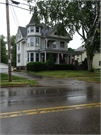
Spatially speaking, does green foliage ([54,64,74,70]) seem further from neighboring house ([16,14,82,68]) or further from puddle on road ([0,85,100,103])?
puddle on road ([0,85,100,103])

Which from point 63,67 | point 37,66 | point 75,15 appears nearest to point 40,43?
point 37,66

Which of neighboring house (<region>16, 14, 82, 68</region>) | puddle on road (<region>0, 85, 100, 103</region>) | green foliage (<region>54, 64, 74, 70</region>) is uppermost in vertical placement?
neighboring house (<region>16, 14, 82, 68</region>)

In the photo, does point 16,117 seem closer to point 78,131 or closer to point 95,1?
point 78,131

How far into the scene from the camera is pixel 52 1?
20.8 meters

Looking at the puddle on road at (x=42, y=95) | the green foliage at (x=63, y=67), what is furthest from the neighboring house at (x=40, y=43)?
the puddle on road at (x=42, y=95)

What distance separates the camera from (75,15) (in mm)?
19734

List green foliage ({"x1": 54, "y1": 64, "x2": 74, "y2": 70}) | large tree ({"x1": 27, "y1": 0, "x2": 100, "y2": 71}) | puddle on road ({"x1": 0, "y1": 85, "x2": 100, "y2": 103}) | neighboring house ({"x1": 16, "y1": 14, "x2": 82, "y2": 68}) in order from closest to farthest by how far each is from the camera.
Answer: puddle on road ({"x1": 0, "y1": 85, "x2": 100, "y2": 103}), large tree ({"x1": 27, "y1": 0, "x2": 100, "y2": 71}), green foliage ({"x1": 54, "y1": 64, "x2": 74, "y2": 70}), neighboring house ({"x1": 16, "y1": 14, "x2": 82, "y2": 68})

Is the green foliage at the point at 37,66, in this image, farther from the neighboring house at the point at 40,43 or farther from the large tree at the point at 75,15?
the large tree at the point at 75,15

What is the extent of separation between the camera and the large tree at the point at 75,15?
65.4 feet

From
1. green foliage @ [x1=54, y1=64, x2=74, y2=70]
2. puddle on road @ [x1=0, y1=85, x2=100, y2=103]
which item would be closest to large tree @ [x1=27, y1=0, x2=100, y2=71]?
green foliage @ [x1=54, y1=64, x2=74, y2=70]

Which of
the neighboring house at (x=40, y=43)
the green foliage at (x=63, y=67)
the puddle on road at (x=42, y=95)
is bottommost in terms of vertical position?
the puddle on road at (x=42, y=95)

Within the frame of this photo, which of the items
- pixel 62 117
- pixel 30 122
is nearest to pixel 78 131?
pixel 62 117

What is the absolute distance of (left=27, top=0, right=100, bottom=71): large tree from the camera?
19930mm

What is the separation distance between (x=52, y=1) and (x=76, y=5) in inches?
168
